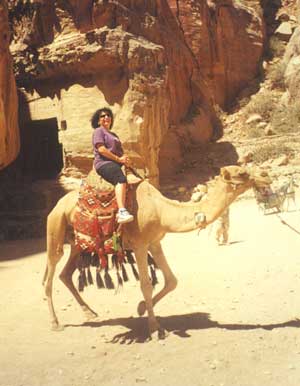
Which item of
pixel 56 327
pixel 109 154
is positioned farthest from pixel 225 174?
pixel 56 327

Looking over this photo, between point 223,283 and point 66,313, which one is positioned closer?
point 66,313

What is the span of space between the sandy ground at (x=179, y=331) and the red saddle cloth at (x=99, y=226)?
1.02m

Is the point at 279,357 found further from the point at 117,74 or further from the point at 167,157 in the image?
the point at 167,157

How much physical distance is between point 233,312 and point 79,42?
12714 millimetres

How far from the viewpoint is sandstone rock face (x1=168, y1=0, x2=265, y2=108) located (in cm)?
3206

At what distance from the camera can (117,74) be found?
16.3 meters

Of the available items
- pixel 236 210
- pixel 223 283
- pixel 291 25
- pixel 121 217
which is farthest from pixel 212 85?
pixel 121 217

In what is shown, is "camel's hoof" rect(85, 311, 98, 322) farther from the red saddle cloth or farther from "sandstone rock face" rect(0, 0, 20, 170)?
"sandstone rock face" rect(0, 0, 20, 170)

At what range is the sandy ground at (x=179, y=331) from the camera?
165 inches

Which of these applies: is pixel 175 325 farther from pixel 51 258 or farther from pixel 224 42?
pixel 224 42

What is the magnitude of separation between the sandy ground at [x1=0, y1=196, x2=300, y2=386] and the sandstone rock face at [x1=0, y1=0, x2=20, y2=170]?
5844 mm

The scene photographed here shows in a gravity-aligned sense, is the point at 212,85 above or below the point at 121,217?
above

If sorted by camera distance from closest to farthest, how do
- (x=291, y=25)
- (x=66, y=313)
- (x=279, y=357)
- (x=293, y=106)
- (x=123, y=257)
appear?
(x=279, y=357) < (x=123, y=257) < (x=66, y=313) < (x=293, y=106) < (x=291, y=25)

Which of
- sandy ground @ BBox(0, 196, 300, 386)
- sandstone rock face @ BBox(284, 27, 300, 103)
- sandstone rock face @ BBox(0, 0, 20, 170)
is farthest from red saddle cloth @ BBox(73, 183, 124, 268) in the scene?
sandstone rock face @ BBox(284, 27, 300, 103)
